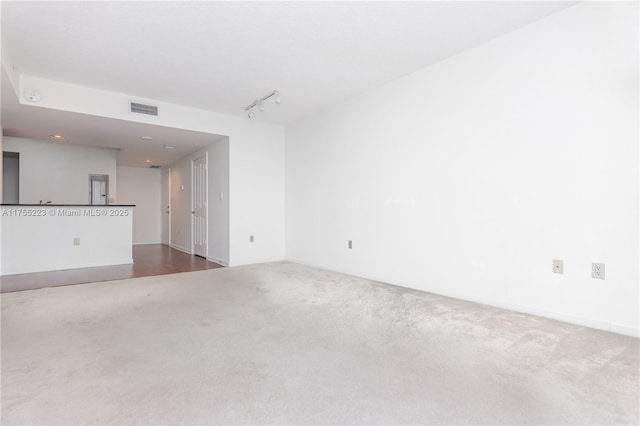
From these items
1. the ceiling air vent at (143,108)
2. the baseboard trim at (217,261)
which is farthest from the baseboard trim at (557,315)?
the ceiling air vent at (143,108)

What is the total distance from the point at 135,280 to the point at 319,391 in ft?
11.3

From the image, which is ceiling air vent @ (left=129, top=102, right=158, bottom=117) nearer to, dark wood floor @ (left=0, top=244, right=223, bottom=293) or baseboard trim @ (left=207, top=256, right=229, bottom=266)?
dark wood floor @ (left=0, top=244, right=223, bottom=293)

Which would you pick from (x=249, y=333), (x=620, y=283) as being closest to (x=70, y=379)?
(x=249, y=333)

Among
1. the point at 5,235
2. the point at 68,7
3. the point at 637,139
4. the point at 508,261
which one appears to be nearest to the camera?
the point at 637,139

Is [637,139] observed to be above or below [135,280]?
above

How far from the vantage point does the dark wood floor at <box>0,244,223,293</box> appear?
396cm

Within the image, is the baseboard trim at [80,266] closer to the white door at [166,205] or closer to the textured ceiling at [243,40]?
the textured ceiling at [243,40]

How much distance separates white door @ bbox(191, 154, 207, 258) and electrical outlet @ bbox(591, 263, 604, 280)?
5623mm

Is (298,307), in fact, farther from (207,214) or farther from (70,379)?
(207,214)

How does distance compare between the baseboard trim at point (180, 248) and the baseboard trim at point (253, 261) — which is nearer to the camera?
the baseboard trim at point (253, 261)

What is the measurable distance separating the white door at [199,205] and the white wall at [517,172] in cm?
322

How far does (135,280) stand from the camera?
4121 mm

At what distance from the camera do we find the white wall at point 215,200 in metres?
5.36

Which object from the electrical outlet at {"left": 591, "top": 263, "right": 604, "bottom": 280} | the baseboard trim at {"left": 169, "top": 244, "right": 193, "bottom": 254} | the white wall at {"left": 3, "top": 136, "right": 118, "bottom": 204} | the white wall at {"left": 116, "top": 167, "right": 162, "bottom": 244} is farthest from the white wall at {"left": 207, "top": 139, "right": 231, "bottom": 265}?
the electrical outlet at {"left": 591, "top": 263, "right": 604, "bottom": 280}
